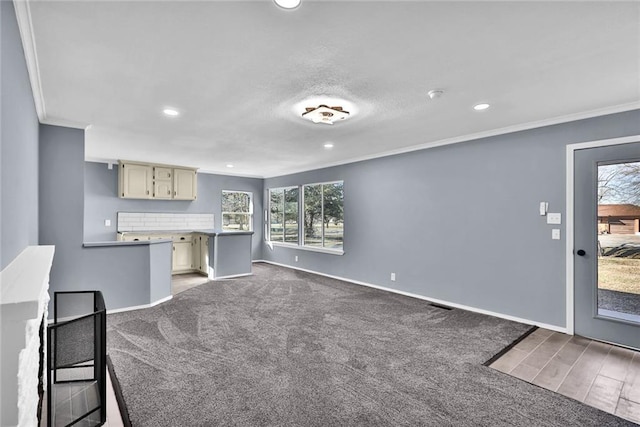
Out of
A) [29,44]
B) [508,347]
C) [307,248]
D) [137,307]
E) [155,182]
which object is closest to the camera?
[29,44]

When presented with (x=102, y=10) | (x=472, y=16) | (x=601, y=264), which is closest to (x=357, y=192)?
(x=601, y=264)

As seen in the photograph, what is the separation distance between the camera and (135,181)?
6273 millimetres

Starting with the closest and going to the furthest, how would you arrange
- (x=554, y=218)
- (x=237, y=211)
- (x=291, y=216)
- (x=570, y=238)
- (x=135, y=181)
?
(x=570, y=238) < (x=554, y=218) < (x=135, y=181) < (x=291, y=216) < (x=237, y=211)

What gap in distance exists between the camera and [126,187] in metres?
6.18

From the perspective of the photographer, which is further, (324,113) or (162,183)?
(162,183)

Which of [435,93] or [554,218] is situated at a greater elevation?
[435,93]

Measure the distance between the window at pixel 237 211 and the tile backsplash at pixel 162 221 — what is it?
49 cm

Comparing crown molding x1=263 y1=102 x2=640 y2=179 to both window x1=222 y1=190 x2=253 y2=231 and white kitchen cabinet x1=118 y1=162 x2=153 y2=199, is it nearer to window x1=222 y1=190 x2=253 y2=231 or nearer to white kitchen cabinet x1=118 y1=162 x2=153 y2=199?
window x1=222 y1=190 x2=253 y2=231

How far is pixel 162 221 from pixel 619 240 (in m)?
7.55

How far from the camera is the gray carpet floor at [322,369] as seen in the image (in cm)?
203

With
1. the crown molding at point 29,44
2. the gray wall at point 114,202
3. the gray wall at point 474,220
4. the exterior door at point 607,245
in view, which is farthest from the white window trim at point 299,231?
the crown molding at point 29,44

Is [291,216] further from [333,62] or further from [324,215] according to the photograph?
[333,62]

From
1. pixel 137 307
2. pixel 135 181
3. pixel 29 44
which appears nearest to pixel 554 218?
pixel 29 44

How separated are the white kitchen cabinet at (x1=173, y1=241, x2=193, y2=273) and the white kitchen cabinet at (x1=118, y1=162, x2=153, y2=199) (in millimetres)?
Answer: 1201
